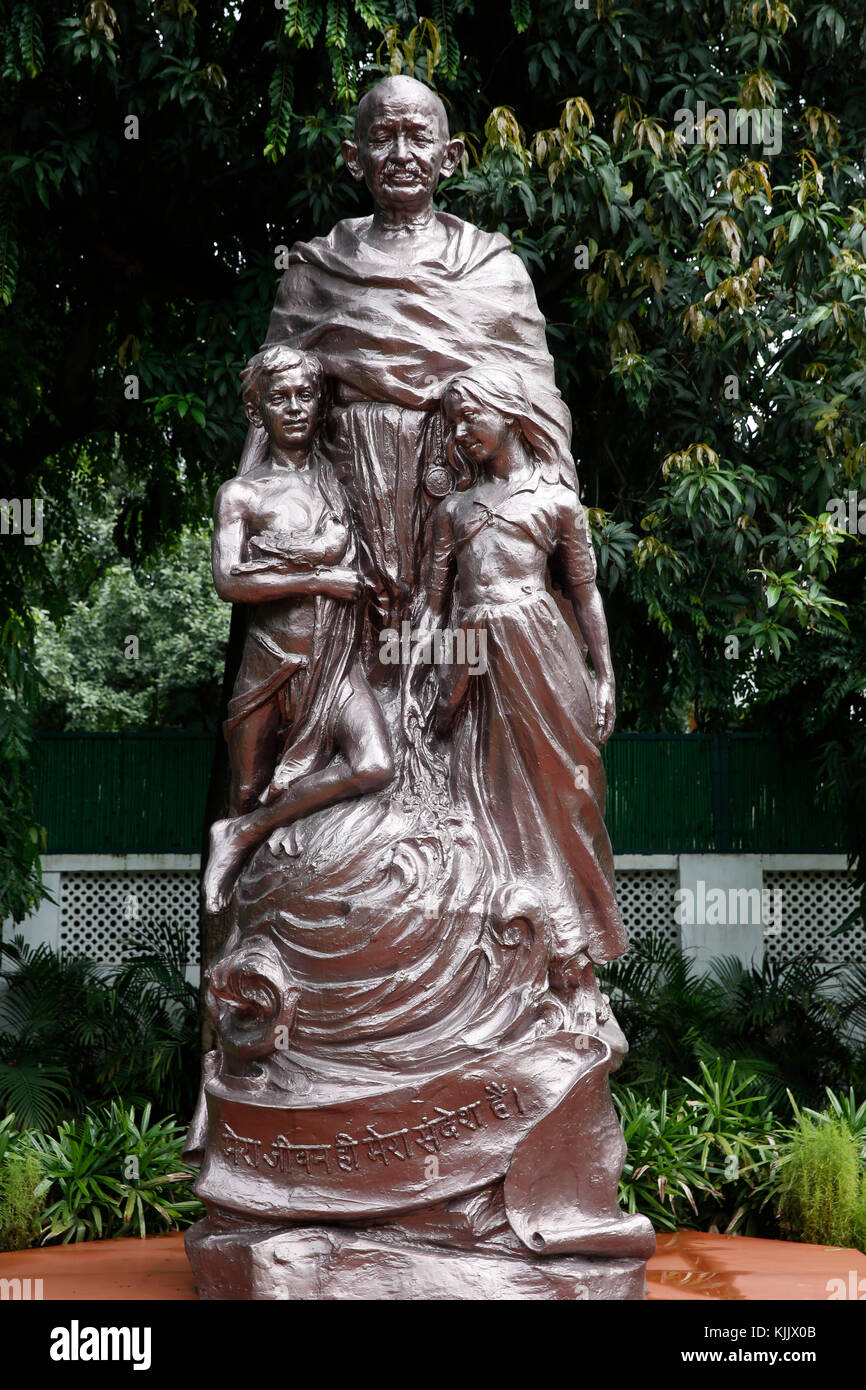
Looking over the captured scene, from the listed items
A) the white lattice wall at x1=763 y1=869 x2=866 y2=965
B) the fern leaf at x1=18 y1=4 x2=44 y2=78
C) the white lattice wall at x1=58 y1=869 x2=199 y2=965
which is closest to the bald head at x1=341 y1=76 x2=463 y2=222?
the fern leaf at x1=18 y1=4 x2=44 y2=78

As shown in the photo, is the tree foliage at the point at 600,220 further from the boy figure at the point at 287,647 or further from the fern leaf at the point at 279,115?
the boy figure at the point at 287,647

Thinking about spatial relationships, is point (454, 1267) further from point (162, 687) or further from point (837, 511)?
point (162, 687)

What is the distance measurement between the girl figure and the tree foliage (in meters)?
1.93

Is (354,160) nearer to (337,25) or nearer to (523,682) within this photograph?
(337,25)

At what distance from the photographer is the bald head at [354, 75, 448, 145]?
5371 millimetres

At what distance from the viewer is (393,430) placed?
209 inches

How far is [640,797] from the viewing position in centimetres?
1086

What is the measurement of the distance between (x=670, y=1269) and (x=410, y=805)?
82.3 inches

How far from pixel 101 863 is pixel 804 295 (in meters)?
5.94

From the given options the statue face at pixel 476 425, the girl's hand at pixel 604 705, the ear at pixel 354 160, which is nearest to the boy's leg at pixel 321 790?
the girl's hand at pixel 604 705

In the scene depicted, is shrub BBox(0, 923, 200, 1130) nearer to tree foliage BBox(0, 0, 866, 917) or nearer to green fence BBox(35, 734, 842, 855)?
green fence BBox(35, 734, 842, 855)

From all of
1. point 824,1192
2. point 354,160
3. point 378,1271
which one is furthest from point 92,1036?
point 354,160

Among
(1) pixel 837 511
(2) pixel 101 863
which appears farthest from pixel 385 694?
(2) pixel 101 863

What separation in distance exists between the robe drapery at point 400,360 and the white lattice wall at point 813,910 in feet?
19.8
